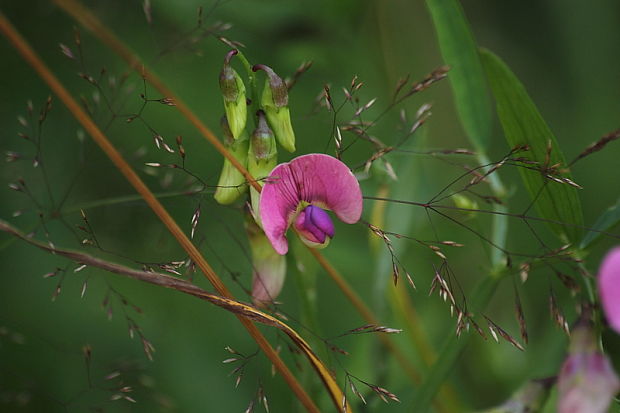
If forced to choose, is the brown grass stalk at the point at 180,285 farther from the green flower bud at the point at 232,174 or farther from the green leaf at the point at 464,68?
the green leaf at the point at 464,68

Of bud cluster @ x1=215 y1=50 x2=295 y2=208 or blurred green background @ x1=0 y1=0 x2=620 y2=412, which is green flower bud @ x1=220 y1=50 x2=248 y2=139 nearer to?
bud cluster @ x1=215 y1=50 x2=295 y2=208

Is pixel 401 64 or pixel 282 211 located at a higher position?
pixel 282 211

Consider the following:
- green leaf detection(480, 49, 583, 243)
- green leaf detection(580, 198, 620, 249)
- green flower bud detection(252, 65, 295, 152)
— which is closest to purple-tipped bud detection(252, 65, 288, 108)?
green flower bud detection(252, 65, 295, 152)

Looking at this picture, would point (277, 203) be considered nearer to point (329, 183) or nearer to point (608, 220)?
point (329, 183)

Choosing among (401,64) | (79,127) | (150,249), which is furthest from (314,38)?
(150,249)

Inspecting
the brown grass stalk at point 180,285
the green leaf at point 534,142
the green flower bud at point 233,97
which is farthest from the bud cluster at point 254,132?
the green leaf at point 534,142

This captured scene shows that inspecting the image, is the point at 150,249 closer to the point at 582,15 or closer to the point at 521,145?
the point at 521,145
